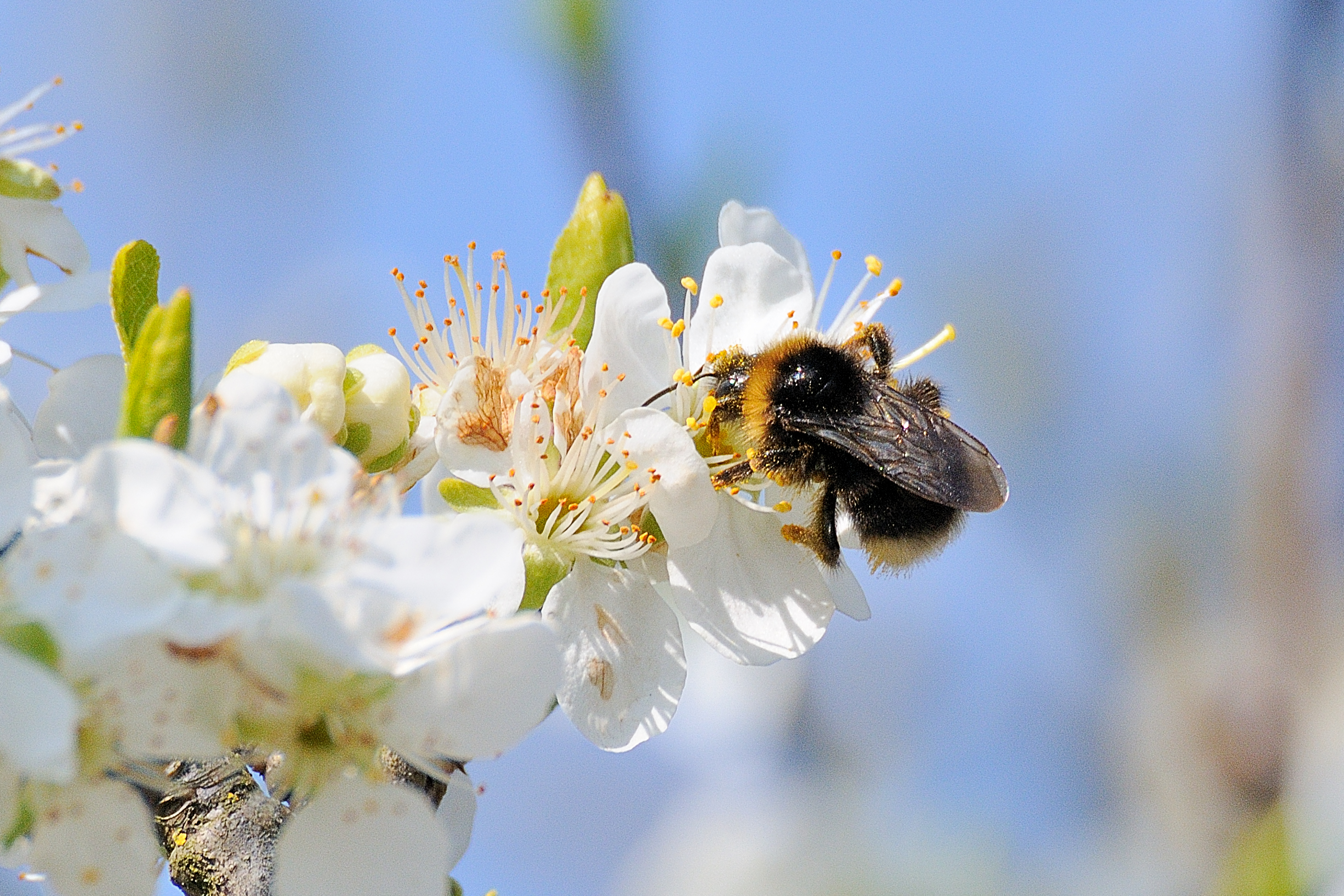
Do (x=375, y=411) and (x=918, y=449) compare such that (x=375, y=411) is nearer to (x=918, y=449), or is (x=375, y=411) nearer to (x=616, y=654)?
(x=616, y=654)

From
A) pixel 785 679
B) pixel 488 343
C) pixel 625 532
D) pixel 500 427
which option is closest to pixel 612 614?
pixel 625 532

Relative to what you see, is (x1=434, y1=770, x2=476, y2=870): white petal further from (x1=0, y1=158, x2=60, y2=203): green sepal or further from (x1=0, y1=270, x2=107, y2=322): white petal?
(x1=0, y1=158, x2=60, y2=203): green sepal

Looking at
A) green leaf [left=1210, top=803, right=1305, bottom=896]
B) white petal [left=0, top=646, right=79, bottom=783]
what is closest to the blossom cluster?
white petal [left=0, top=646, right=79, bottom=783]

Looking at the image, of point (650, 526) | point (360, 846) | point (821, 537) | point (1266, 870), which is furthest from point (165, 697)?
point (1266, 870)

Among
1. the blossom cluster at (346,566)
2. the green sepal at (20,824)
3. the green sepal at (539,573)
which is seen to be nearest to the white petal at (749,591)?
the blossom cluster at (346,566)

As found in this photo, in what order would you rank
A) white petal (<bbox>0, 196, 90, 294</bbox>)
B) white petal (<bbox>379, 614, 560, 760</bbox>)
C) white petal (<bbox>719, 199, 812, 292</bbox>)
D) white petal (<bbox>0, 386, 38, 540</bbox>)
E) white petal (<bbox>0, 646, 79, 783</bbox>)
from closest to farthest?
1. white petal (<bbox>0, 646, 79, 783</bbox>)
2. white petal (<bbox>0, 386, 38, 540</bbox>)
3. white petal (<bbox>379, 614, 560, 760</bbox>)
4. white petal (<bbox>0, 196, 90, 294</bbox>)
5. white petal (<bbox>719, 199, 812, 292</bbox>)

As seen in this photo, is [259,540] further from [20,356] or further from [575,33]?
[575,33]
